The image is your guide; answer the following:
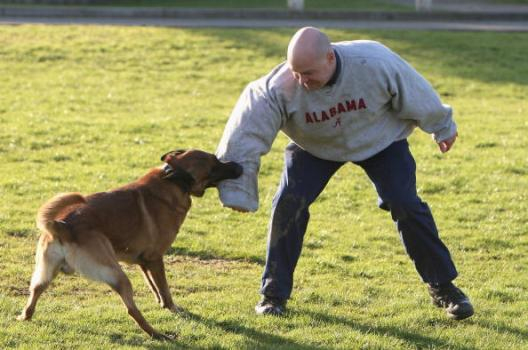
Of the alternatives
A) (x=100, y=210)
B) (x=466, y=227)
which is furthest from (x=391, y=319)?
(x=466, y=227)

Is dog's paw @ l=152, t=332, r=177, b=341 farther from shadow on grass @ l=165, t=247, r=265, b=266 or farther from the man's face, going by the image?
shadow on grass @ l=165, t=247, r=265, b=266

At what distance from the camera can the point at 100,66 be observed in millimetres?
18188

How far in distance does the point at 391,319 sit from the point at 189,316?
4.25 ft

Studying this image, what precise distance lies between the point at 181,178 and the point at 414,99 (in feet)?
5.10

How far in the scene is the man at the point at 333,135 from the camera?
6211 millimetres

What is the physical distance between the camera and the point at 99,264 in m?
5.96

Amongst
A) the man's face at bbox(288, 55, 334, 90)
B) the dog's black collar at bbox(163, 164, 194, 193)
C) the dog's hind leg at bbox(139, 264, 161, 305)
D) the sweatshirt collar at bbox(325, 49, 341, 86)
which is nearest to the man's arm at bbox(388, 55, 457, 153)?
the sweatshirt collar at bbox(325, 49, 341, 86)

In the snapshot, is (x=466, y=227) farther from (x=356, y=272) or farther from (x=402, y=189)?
(x=402, y=189)

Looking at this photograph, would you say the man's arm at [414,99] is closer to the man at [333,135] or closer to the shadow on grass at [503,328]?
the man at [333,135]

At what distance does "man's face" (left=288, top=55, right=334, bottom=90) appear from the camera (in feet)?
19.5

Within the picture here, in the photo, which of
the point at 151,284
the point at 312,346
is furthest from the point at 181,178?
the point at 312,346

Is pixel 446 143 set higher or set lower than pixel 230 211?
higher

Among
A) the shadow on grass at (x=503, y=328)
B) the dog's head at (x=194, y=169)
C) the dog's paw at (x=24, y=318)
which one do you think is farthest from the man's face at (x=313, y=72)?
the dog's paw at (x=24, y=318)

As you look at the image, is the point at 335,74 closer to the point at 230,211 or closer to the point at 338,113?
the point at 338,113
